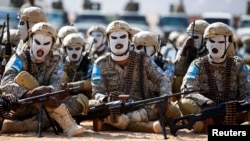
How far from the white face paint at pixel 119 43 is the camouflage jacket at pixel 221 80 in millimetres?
963

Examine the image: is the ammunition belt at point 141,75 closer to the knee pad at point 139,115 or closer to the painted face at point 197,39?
the knee pad at point 139,115

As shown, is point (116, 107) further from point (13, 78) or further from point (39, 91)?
point (13, 78)

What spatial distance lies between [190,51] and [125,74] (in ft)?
6.65

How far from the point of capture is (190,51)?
16812 mm

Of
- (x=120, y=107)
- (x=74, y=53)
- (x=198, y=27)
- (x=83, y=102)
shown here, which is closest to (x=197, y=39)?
(x=198, y=27)

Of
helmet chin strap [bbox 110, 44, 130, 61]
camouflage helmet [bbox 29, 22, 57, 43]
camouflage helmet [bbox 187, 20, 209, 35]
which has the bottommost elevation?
helmet chin strap [bbox 110, 44, 130, 61]

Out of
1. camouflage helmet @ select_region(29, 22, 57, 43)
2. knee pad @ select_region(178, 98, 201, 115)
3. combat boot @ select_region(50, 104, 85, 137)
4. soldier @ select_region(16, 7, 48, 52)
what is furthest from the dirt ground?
soldier @ select_region(16, 7, 48, 52)

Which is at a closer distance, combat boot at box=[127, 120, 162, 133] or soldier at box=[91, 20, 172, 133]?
combat boot at box=[127, 120, 162, 133]

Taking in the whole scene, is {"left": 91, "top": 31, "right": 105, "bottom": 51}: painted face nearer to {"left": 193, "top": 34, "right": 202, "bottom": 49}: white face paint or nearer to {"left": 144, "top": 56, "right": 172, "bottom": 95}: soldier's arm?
{"left": 193, "top": 34, "right": 202, "bottom": 49}: white face paint

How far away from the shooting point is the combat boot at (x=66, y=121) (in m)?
13.9

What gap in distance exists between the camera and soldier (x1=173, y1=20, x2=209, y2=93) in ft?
55.1

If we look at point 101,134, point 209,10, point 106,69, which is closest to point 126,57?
point 106,69

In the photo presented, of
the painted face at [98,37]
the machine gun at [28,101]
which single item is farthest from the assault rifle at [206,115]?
the painted face at [98,37]

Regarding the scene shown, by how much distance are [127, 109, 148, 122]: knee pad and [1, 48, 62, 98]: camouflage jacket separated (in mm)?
1145
